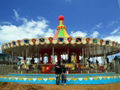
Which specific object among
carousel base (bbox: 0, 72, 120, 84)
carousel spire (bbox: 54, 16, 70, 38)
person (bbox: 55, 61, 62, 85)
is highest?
carousel spire (bbox: 54, 16, 70, 38)

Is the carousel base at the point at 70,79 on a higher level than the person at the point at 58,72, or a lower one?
lower

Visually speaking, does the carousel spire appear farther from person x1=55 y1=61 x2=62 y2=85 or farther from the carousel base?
person x1=55 y1=61 x2=62 y2=85

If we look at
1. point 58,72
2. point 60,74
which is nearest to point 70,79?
point 60,74

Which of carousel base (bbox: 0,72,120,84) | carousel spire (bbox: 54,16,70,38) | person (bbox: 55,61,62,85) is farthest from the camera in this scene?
carousel spire (bbox: 54,16,70,38)

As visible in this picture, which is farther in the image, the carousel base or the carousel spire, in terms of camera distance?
the carousel spire

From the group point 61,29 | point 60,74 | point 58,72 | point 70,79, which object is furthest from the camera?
point 61,29

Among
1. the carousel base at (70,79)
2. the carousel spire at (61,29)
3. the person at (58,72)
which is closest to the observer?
the person at (58,72)

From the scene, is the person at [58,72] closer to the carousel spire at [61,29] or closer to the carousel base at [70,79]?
the carousel base at [70,79]

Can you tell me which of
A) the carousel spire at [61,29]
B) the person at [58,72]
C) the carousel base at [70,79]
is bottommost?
the carousel base at [70,79]

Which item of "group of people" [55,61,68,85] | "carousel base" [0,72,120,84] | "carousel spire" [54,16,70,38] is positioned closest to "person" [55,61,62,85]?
"group of people" [55,61,68,85]

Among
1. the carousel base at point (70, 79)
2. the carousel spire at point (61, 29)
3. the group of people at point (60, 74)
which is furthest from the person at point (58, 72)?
the carousel spire at point (61, 29)

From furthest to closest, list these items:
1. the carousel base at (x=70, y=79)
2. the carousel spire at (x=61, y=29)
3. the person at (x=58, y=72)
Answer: the carousel spire at (x=61, y=29), the carousel base at (x=70, y=79), the person at (x=58, y=72)

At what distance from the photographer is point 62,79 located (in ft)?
36.0

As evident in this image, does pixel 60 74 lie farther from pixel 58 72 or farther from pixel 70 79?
pixel 70 79
